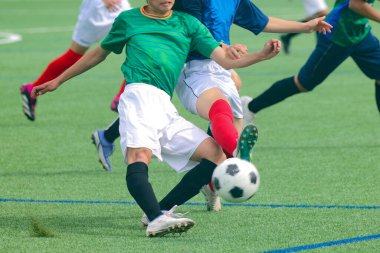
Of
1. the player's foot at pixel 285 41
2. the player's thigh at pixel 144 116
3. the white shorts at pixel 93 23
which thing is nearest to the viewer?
the player's thigh at pixel 144 116

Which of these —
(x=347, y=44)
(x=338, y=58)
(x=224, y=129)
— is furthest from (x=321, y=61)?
(x=224, y=129)

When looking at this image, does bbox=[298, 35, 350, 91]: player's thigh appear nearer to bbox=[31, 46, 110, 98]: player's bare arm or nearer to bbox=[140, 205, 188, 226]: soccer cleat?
bbox=[31, 46, 110, 98]: player's bare arm

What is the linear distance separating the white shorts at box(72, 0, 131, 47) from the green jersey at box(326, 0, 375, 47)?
3.01m

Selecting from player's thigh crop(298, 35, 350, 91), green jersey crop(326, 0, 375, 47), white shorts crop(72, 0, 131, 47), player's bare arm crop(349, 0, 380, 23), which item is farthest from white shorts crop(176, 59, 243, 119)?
white shorts crop(72, 0, 131, 47)

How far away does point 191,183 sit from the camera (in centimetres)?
688

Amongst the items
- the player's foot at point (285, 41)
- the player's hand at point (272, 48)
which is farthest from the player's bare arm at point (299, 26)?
the player's foot at point (285, 41)

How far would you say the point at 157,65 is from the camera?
6918 mm

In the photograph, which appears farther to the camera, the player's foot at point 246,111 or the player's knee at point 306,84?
the player's foot at point 246,111

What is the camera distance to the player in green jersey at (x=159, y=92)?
6691 mm

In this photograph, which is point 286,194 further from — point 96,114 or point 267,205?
point 96,114

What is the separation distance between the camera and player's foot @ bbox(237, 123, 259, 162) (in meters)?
6.53

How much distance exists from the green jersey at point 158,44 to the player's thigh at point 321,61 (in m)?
3.12

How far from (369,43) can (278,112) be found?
9.14 feet

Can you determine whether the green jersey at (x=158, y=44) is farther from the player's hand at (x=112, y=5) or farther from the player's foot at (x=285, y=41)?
the player's foot at (x=285, y=41)
